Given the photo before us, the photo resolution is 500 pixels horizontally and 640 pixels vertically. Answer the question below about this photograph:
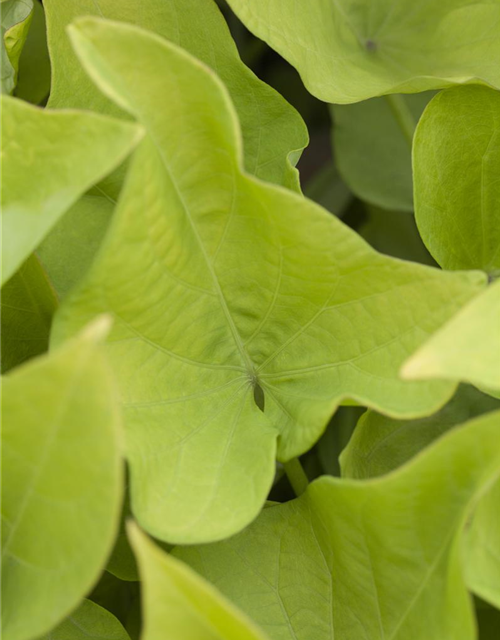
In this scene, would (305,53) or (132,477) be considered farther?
(305,53)

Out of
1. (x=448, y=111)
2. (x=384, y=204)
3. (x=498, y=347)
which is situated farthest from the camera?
(x=384, y=204)

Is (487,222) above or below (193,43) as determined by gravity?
below

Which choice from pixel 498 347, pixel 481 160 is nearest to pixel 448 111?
pixel 481 160

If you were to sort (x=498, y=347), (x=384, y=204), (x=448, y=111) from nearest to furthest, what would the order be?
1. (x=498, y=347)
2. (x=448, y=111)
3. (x=384, y=204)

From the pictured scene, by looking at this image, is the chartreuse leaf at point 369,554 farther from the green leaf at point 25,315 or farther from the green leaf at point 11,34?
the green leaf at point 11,34

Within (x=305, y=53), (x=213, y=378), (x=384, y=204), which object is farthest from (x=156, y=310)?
(x=384, y=204)

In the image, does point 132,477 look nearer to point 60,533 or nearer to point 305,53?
point 60,533
